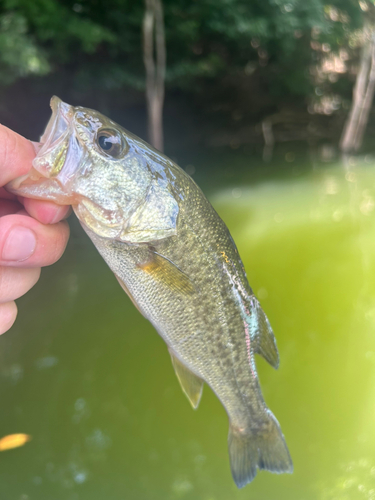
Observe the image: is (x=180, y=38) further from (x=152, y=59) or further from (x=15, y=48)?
(x=15, y=48)

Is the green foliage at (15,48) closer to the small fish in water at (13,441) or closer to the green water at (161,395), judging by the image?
the green water at (161,395)

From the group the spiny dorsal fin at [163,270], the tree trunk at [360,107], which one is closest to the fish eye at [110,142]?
the spiny dorsal fin at [163,270]

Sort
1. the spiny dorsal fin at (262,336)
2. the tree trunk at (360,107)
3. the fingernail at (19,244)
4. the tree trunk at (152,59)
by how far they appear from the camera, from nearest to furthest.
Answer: the fingernail at (19,244)
the spiny dorsal fin at (262,336)
the tree trunk at (152,59)
the tree trunk at (360,107)

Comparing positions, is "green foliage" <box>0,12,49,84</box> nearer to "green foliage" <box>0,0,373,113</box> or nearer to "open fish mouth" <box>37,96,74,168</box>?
"green foliage" <box>0,0,373,113</box>

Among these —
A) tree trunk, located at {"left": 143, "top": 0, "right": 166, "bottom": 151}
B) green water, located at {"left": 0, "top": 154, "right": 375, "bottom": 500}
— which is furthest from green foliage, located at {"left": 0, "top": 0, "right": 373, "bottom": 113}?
green water, located at {"left": 0, "top": 154, "right": 375, "bottom": 500}

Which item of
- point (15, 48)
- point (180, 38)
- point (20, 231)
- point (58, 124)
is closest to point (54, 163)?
point (58, 124)

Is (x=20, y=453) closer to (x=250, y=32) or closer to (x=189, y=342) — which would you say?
(x=189, y=342)

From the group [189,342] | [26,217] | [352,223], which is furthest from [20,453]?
[352,223]
